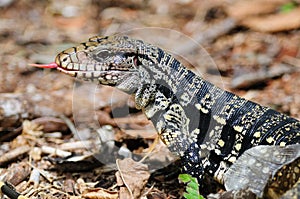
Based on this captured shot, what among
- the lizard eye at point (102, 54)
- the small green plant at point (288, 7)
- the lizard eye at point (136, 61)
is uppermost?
the small green plant at point (288, 7)

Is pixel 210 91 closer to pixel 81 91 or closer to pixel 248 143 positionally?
pixel 248 143

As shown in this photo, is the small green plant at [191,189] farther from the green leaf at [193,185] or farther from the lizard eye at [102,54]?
the lizard eye at [102,54]

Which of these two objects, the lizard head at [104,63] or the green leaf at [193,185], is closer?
the green leaf at [193,185]

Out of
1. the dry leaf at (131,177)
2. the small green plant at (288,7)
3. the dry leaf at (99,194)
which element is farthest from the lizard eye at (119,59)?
the small green plant at (288,7)

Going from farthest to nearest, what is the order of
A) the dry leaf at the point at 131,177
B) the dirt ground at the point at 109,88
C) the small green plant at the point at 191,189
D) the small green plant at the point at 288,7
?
the small green plant at the point at 288,7 < the dirt ground at the point at 109,88 < the dry leaf at the point at 131,177 < the small green plant at the point at 191,189

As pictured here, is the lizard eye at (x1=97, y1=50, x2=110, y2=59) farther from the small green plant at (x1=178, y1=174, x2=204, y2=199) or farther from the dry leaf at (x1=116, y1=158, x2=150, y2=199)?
the small green plant at (x1=178, y1=174, x2=204, y2=199)

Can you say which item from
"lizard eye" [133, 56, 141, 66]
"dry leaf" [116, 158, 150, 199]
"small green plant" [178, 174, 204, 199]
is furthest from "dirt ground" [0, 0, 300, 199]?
"lizard eye" [133, 56, 141, 66]

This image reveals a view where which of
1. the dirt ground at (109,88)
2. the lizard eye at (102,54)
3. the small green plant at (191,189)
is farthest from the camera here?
the dirt ground at (109,88)
